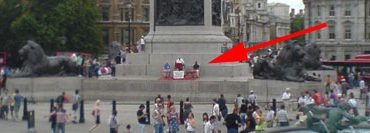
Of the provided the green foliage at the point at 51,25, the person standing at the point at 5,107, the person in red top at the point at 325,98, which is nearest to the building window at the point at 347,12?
the green foliage at the point at 51,25

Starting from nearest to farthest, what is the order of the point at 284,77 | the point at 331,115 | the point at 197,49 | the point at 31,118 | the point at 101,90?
the point at 331,115 < the point at 31,118 < the point at 284,77 < the point at 101,90 < the point at 197,49

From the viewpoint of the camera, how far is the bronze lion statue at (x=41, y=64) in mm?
33906

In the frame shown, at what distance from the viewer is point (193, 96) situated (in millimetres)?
32594

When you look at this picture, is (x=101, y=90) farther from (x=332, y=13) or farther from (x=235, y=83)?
(x=332, y=13)

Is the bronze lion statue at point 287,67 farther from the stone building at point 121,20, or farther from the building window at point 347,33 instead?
the building window at point 347,33

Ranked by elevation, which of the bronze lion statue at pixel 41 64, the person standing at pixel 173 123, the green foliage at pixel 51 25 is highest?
the green foliage at pixel 51 25

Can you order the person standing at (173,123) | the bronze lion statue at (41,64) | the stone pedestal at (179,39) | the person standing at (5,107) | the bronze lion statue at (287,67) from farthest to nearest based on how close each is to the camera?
1. the stone pedestal at (179,39)
2. the bronze lion statue at (41,64)
3. the bronze lion statue at (287,67)
4. the person standing at (5,107)
5. the person standing at (173,123)

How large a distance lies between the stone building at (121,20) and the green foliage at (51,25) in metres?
20.2

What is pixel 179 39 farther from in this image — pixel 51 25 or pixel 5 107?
pixel 51 25

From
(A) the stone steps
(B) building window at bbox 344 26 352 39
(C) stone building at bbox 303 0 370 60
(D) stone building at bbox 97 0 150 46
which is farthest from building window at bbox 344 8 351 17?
(A) the stone steps

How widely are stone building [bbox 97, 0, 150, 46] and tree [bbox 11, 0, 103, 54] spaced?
2110 cm

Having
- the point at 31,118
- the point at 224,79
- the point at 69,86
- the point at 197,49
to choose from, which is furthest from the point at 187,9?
the point at 31,118

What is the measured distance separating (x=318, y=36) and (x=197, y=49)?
228 ft

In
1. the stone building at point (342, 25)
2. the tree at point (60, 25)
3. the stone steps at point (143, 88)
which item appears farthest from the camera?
the stone building at point (342, 25)
